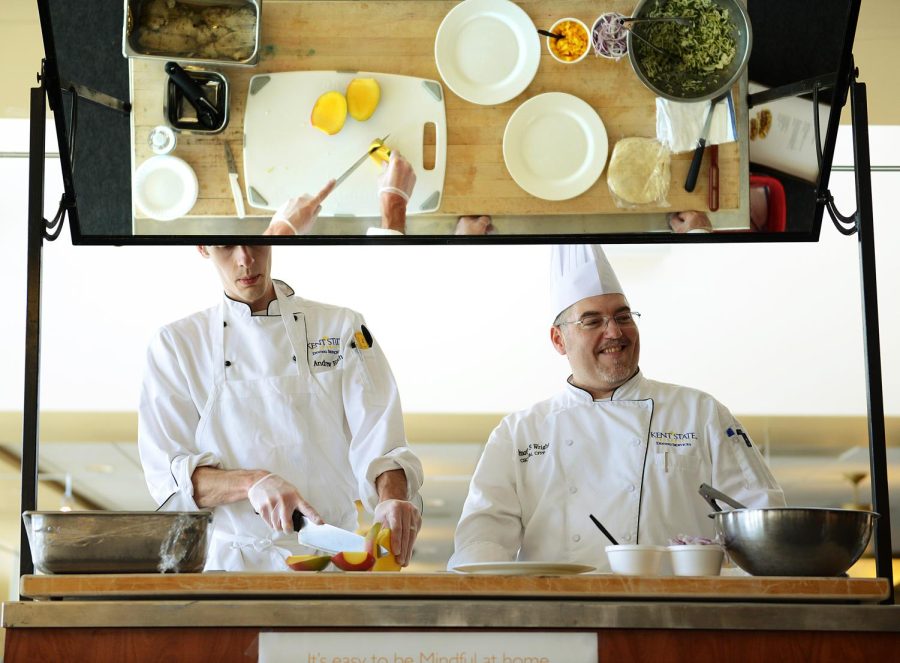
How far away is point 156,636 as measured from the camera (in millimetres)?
1719

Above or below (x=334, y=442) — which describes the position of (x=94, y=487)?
below

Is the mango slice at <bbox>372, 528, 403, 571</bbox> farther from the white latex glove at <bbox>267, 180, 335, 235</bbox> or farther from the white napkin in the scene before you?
the white napkin

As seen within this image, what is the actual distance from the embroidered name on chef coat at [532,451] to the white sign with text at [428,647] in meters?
1.36

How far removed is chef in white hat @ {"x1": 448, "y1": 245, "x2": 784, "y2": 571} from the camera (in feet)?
9.51

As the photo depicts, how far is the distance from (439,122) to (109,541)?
1.09 metres

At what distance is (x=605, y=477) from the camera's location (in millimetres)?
2998

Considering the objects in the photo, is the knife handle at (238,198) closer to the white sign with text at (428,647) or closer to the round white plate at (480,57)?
the round white plate at (480,57)

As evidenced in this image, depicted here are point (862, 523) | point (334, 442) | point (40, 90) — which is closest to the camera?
point (862, 523)

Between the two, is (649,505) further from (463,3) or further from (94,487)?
(94,487)

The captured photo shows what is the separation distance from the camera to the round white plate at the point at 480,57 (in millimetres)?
A: 2314

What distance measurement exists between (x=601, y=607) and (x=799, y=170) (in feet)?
3.69

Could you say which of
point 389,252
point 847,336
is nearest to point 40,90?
point 389,252

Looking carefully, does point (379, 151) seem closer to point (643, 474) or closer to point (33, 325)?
point (33, 325)

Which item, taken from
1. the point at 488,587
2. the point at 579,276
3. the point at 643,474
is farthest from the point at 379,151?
the point at 643,474
